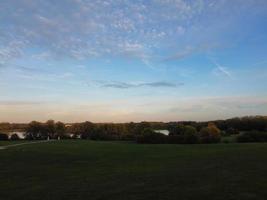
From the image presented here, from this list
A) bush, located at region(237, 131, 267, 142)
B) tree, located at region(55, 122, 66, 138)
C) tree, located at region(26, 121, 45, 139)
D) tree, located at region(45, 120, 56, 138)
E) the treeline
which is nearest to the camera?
bush, located at region(237, 131, 267, 142)

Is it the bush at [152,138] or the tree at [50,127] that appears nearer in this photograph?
the bush at [152,138]

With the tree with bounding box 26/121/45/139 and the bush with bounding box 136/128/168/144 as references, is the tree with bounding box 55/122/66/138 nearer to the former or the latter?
the tree with bounding box 26/121/45/139

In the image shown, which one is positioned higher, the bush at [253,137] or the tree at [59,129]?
the tree at [59,129]

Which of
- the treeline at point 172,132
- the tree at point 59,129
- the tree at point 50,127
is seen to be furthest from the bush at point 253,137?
the tree at point 50,127

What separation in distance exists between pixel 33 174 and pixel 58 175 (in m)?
1.39

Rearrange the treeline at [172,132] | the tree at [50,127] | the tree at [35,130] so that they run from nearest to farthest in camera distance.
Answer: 1. the treeline at [172,132]
2. the tree at [35,130]
3. the tree at [50,127]

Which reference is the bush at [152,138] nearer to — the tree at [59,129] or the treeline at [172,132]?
the treeline at [172,132]

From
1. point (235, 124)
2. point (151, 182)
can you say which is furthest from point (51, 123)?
point (151, 182)

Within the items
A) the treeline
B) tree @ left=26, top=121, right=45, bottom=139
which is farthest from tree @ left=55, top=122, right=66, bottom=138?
tree @ left=26, top=121, right=45, bottom=139

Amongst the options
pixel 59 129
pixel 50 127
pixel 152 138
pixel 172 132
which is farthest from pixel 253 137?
pixel 50 127

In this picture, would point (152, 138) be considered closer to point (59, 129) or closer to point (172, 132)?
point (172, 132)

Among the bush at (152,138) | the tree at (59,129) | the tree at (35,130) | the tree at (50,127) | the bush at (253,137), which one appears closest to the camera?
the bush at (253,137)

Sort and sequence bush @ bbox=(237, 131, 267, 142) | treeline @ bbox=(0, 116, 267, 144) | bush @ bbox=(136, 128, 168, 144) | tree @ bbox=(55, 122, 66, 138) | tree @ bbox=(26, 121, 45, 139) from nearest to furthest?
bush @ bbox=(237, 131, 267, 142)
treeline @ bbox=(0, 116, 267, 144)
bush @ bbox=(136, 128, 168, 144)
tree @ bbox=(26, 121, 45, 139)
tree @ bbox=(55, 122, 66, 138)

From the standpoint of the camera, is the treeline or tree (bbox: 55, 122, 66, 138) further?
tree (bbox: 55, 122, 66, 138)
